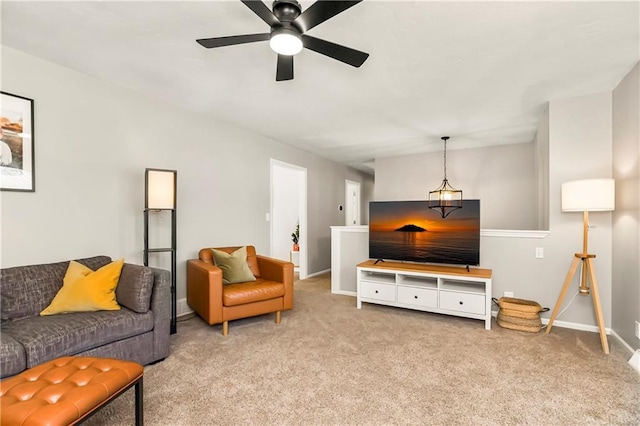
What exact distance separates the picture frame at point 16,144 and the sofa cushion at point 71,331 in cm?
104

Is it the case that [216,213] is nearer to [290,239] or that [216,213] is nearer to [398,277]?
[398,277]

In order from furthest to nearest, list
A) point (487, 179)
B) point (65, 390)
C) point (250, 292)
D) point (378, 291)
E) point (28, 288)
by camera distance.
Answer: point (487, 179) < point (378, 291) < point (250, 292) < point (28, 288) < point (65, 390)

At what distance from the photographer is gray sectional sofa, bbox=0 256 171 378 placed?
1.79 m

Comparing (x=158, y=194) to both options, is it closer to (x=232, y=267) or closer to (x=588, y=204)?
(x=232, y=267)

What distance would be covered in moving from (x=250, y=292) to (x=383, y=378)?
4.78 feet

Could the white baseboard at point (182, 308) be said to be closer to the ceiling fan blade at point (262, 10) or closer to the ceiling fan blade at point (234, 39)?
the ceiling fan blade at point (234, 39)

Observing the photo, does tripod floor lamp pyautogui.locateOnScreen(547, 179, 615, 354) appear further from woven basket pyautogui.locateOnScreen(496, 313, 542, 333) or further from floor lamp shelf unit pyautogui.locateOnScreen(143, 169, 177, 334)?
floor lamp shelf unit pyautogui.locateOnScreen(143, 169, 177, 334)

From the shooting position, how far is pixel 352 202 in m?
7.88

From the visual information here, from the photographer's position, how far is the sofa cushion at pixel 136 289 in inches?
89.9

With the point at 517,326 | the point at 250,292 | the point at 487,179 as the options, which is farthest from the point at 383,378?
the point at 487,179

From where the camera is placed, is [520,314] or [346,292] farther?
[346,292]

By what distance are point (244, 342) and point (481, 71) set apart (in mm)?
3110

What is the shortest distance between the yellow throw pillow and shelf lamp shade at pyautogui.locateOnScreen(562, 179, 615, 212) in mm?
3841

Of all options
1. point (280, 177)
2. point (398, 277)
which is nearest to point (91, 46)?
point (398, 277)
